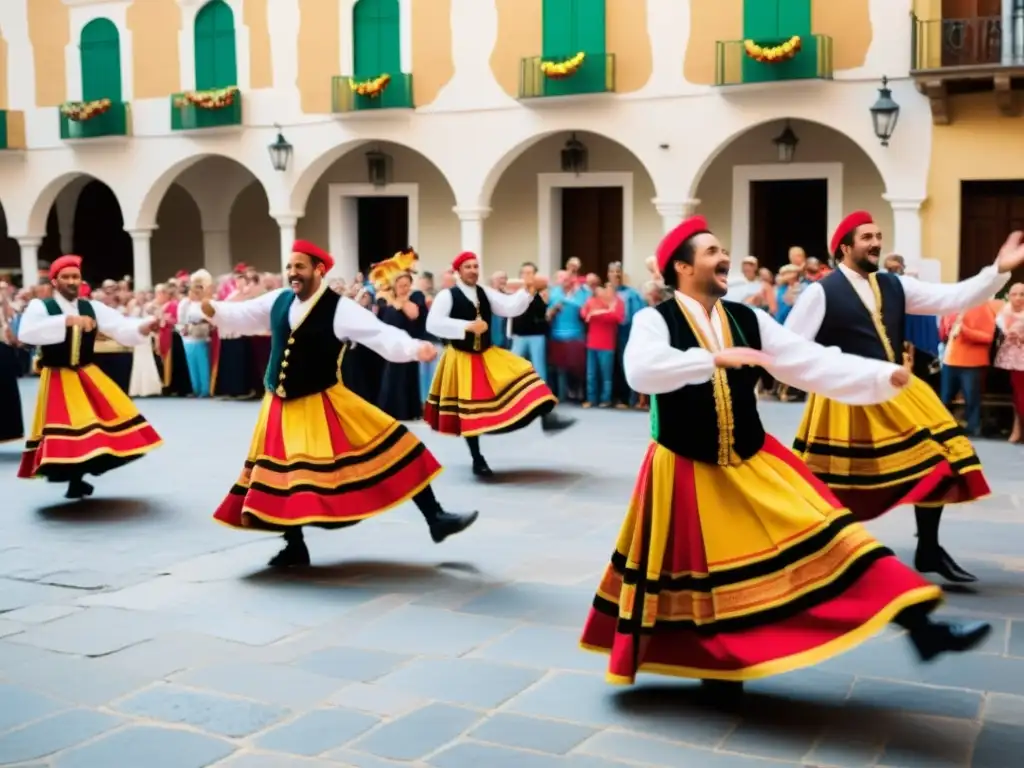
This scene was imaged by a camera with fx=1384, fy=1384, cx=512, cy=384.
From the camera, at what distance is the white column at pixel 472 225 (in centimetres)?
2041

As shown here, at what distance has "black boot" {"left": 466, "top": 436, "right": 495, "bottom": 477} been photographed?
10367 millimetres

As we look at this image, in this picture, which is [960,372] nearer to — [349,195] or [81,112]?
[349,195]

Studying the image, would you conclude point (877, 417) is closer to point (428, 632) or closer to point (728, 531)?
point (728, 531)

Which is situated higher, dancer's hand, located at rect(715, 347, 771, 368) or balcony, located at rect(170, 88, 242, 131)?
balcony, located at rect(170, 88, 242, 131)

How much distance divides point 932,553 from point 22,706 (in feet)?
13.6

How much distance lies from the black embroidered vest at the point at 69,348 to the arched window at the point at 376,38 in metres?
12.0

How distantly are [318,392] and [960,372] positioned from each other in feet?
24.9

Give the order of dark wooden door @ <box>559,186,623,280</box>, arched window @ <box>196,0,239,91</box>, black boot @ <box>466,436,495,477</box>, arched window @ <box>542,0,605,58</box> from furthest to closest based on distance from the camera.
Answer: arched window @ <box>196,0,239,91</box>
dark wooden door @ <box>559,186,623,280</box>
arched window @ <box>542,0,605,58</box>
black boot @ <box>466,436,495,477</box>

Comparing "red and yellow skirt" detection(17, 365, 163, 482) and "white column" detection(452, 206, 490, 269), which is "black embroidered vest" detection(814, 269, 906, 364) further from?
"white column" detection(452, 206, 490, 269)

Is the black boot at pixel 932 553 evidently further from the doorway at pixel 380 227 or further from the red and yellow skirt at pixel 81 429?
the doorway at pixel 380 227

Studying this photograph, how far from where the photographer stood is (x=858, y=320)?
6395 mm

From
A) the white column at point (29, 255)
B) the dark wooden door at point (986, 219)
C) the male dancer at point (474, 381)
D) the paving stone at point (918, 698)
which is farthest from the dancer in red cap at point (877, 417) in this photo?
the white column at point (29, 255)

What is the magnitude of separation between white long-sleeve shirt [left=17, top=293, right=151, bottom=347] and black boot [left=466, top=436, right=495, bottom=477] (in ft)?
8.52

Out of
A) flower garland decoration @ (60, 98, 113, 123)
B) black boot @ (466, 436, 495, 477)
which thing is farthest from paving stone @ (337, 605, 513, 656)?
flower garland decoration @ (60, 98, 113, 123)
